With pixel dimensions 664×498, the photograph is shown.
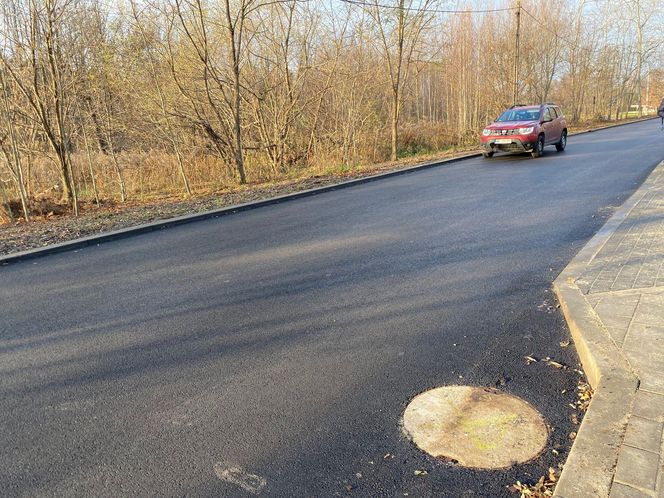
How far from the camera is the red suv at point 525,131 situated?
16.1 m

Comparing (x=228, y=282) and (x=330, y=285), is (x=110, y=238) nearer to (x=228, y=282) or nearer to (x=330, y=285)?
(x=228, y=282)

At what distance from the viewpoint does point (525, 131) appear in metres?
16.1

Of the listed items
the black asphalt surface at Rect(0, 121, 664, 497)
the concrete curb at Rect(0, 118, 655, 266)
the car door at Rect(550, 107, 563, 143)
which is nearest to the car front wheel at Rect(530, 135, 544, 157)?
the car door at Rect(550, 107, 563, 143)

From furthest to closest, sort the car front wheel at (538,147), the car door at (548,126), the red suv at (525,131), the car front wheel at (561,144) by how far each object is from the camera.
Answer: the car front wheel at (561,144) < the car door at (548,126) < the car front wheel at (538,147) < the red suv at (525,131)

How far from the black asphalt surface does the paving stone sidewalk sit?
0.34 meters

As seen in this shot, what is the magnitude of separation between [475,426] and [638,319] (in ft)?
6.67

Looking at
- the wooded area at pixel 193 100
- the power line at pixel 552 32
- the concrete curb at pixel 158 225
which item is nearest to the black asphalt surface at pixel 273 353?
the concrete curb at pixel 158 225

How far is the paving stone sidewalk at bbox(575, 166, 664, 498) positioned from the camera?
229cm

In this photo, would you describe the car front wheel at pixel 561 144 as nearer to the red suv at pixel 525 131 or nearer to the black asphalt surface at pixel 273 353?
the red suv at pixel 525 131

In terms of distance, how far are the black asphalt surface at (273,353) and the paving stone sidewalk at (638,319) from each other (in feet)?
1.10

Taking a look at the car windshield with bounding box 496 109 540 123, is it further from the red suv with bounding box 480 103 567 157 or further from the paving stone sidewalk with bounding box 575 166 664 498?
the paving stone sidewalk with bounding box 575 166 664 498

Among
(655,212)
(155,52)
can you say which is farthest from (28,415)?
(155,52)

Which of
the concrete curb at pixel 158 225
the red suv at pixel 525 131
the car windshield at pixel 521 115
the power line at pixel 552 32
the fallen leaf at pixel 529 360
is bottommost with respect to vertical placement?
the fallen leaf at pixel 529 360

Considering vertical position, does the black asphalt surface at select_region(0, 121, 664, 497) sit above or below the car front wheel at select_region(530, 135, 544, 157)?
below
